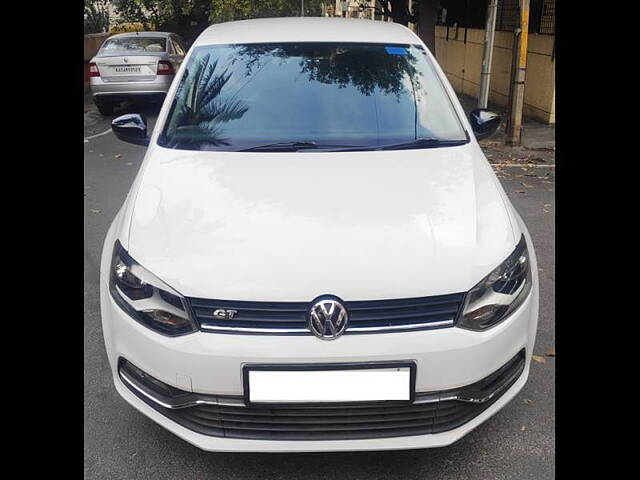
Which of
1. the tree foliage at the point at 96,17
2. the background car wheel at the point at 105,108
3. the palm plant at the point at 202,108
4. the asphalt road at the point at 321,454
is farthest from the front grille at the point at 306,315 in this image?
the tree foliage at the point at 96,17

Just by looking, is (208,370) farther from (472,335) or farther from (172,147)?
(172,147)

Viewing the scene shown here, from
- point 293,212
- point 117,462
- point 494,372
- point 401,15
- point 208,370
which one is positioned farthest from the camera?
point 401,15

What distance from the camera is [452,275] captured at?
2.08 metres

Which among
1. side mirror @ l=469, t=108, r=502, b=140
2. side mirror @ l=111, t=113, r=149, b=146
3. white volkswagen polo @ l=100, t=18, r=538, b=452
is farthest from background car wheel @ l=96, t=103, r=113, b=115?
white volkswagen polo @ l=100, t=18, r=538, b=452

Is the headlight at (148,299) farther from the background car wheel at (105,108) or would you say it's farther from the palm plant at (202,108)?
the background car wheel at (105,108)

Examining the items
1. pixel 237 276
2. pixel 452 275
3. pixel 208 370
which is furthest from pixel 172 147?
pixel 452 275

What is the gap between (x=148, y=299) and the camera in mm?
2137

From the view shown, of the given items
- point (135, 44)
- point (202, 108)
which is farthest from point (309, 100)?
point (135, 44)

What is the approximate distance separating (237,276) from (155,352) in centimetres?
39

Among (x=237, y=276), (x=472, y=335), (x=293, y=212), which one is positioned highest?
(x=293, y=212)

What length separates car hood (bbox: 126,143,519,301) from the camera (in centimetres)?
206

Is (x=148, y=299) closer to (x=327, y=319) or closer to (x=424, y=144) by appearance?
(x=327, y=319)

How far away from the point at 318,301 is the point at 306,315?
6 centimetres

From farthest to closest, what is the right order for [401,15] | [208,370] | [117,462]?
[401,15], [117,462], [208,370]
